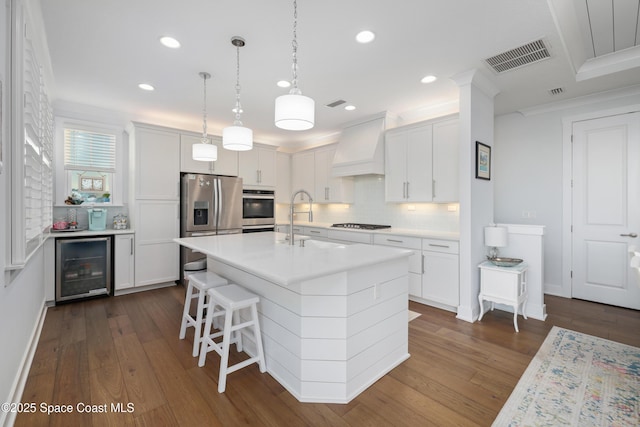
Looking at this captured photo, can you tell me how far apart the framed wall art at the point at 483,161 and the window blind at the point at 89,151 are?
498 centimetres

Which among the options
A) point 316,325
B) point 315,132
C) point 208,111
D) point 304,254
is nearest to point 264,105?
point 208,111

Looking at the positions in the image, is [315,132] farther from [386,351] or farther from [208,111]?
[386,351]

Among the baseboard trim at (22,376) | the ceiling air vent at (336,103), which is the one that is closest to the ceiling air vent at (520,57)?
the ceiling air vent at (336,103)

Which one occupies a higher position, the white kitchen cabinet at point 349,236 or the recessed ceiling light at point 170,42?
the recessed ceiling light at point 170,42

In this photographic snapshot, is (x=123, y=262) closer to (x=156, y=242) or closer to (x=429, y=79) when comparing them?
(x=156, y=242)

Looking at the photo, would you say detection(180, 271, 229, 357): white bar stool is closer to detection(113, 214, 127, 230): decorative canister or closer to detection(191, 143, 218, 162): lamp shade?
detection(191, 143, 218, 162): lamp shade

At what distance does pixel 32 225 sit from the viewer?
224cm

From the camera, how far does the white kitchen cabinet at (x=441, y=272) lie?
328 centimetres

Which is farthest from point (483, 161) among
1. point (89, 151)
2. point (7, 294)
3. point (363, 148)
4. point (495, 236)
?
point (89, 151)

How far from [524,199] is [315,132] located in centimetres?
363

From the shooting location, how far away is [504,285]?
3000 mm

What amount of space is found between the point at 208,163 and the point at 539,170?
4.98 meters

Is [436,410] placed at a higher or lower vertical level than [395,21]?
lower

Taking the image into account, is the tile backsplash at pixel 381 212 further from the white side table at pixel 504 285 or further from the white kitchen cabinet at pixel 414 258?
the white side table at pixel 504 285
